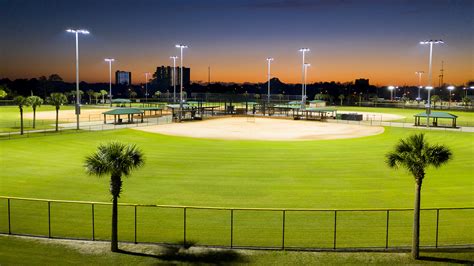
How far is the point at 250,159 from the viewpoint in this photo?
39.2 m

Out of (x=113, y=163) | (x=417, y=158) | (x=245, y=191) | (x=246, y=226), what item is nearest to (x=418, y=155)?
(x=417, y=158)

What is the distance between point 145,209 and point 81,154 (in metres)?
20.7

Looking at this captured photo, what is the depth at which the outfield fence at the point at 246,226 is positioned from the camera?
18.5m

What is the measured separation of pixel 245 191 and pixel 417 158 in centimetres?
1264

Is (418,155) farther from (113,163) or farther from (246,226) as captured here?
(113,163)

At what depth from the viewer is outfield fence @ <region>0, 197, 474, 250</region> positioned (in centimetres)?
1853

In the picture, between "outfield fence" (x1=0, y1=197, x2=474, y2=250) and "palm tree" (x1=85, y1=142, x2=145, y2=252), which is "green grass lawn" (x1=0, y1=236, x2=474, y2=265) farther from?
"palm tree" (x1=85, y1=142, x2=145, y2=252)

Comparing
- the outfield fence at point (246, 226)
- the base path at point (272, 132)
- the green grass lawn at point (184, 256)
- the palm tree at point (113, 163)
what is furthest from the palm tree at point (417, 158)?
the base path at point (272, 132)

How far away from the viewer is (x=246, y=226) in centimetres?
2062

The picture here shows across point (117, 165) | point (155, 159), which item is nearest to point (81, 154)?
point (155, 159)

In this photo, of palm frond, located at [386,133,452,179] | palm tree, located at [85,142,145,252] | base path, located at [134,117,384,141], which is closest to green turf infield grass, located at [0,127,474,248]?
palm tree, located at [85,142,145,252]

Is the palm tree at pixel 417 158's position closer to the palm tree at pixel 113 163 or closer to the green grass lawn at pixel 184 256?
the green grass lawn at pixel 184 256

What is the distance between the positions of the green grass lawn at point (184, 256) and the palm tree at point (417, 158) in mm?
1253

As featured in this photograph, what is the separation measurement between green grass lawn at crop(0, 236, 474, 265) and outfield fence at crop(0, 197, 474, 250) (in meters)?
0.76
